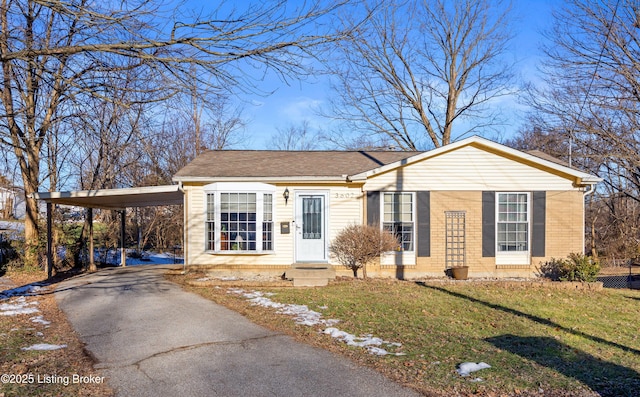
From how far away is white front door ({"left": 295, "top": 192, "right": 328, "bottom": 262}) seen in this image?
13219 mm

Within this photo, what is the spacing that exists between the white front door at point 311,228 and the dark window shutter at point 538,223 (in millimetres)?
5929

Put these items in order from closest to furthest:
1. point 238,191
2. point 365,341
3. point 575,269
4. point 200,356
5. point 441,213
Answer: point 200,356 < point 365,341 < point 575,269 < point 238,191 < point 441,213

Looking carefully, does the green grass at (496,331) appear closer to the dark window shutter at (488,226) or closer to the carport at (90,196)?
the dark window shutter at (488,226)

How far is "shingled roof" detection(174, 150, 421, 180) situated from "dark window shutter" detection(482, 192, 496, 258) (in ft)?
11.1

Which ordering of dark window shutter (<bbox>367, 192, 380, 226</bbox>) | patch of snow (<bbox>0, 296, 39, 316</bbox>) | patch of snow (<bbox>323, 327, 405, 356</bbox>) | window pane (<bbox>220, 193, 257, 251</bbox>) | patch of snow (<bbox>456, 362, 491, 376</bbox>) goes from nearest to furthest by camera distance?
1. patch of snow (<bbox>456, 362, 491, 376</bbox>)
2. patch of snow (<bbox>323, 327, 405, 356</bbox>)
3. patch of snow (<bbox>0, 296, 39, 316</bbox>)
4. window pane (<bbox>220, 193, 257, 251</bbox>)
5. dark window shutter (<bbox>367, 192, 380, 226</bbox>)

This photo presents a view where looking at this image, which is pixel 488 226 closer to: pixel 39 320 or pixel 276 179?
pixel 276 179

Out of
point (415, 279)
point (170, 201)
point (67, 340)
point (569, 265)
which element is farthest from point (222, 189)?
point (569, 265)

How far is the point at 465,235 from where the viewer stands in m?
13.2

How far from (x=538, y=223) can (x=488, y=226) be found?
1.42 m

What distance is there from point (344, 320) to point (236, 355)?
241 centimetres

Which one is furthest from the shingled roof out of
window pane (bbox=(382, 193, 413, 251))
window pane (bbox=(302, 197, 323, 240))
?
window pane (bbox=(382, 193, 413, 251))

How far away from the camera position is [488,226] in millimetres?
13219

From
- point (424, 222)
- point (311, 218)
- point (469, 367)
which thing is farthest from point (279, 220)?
point (469, 367)

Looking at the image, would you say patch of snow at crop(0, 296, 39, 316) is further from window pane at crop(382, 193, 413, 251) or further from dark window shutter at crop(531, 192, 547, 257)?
dark window shutter at crop(531, 192, 547, 257)
